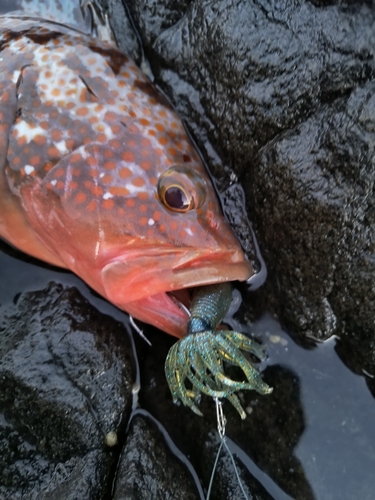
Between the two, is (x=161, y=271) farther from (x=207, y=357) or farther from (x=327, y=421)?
(x=327, y=421)

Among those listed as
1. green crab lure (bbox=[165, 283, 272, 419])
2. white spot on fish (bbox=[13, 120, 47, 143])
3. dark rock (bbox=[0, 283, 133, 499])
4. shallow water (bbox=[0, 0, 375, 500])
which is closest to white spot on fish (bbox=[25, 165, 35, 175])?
white spot on fish (bbox=[13, 120, 47, 143])

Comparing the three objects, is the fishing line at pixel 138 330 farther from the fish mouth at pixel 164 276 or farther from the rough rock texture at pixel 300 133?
the rough rock texture at pixel 300 133

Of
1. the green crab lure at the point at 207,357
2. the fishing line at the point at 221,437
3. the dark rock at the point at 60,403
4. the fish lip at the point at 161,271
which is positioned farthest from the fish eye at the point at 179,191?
the fishing line at the point at 221,437

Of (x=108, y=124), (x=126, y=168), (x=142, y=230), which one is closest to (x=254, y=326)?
(x=142, y=230)

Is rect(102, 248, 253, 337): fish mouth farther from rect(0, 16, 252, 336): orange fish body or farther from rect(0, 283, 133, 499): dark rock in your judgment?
rect(0, 283, 133, 499): dark rock

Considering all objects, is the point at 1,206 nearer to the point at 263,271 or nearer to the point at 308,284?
the point at 263,271
